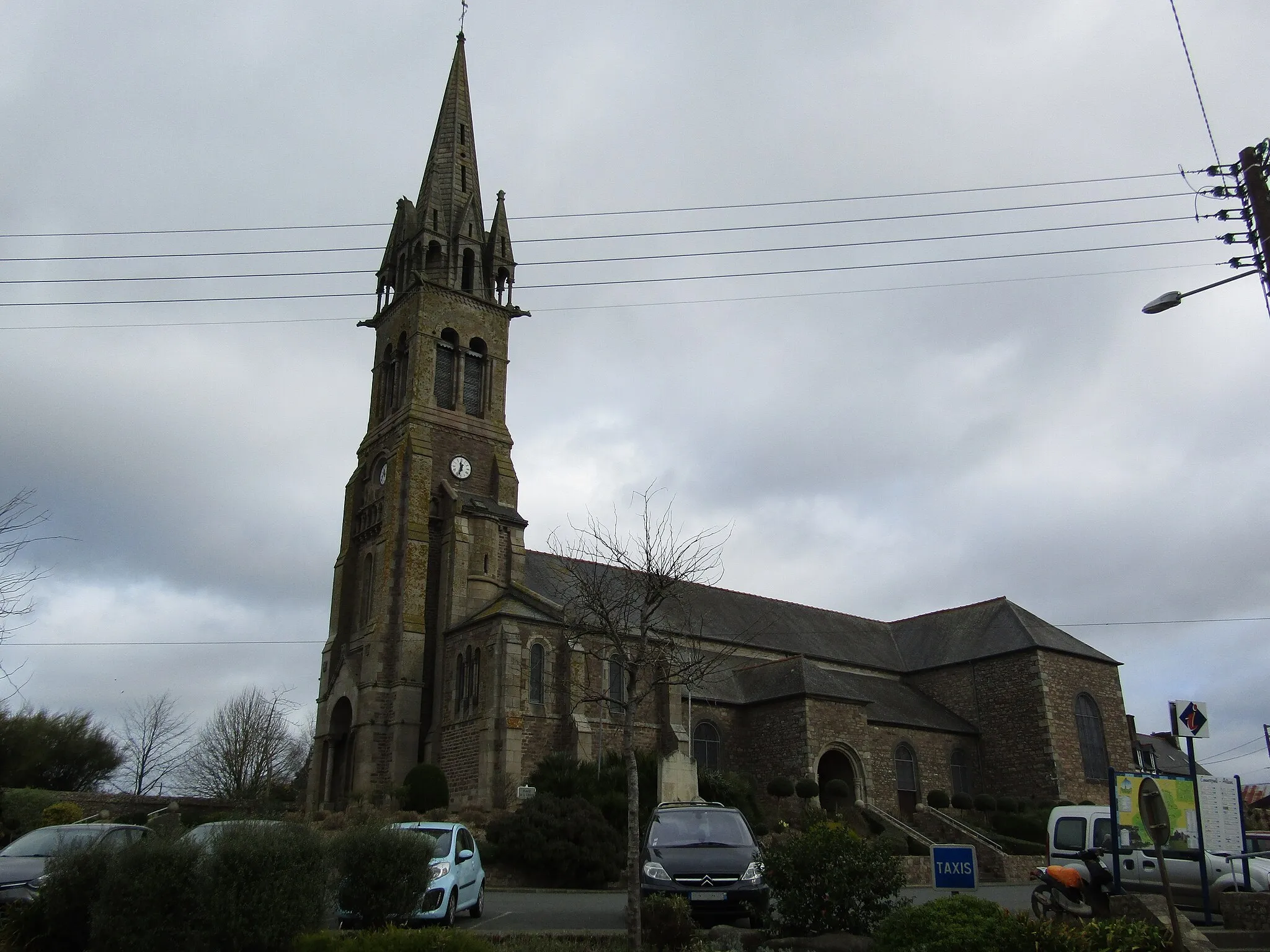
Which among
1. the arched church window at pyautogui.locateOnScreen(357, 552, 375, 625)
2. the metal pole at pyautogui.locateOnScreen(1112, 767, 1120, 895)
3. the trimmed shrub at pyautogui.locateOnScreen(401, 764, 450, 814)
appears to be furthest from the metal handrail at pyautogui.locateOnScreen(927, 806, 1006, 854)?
the arched church window at pyautogui.locateOnScreen(357, 552, 375, 625)

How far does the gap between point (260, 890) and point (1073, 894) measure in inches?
329

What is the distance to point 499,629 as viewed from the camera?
33250 millimetres

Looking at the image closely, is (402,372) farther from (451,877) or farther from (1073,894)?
(1073,894)

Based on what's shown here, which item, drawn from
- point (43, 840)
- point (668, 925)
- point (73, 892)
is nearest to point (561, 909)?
point (668, 925)

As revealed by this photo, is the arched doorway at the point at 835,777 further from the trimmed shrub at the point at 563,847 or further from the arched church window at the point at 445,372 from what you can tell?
the arched church window at the point at 445,372

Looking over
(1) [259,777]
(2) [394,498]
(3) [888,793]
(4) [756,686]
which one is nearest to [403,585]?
(2) [394,498]

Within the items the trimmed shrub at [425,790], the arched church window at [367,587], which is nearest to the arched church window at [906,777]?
the trimmed shrub at [425,790]

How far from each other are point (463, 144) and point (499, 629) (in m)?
25.3

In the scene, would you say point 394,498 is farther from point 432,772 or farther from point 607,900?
point 607,900

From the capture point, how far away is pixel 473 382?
42781 millimetres

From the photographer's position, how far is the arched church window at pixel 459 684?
34344mm

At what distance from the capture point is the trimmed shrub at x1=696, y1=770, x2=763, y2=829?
28188mm

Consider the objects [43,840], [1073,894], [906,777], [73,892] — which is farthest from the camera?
[906,777]

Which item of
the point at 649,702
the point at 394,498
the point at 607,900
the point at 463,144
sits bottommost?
the point at 607,900
